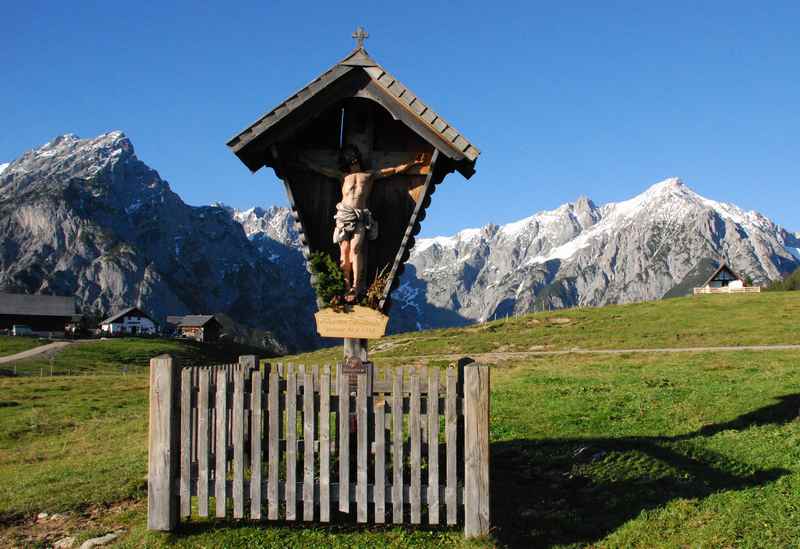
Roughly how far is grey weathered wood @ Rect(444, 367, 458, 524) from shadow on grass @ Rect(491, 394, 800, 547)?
73cm

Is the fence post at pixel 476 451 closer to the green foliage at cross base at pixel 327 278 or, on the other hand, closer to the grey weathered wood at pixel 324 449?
the grey weathered wood at pixel 324 449

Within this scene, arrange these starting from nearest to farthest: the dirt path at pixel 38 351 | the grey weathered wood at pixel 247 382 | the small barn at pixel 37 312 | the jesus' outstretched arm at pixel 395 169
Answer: the grey weathered wood at pixel 247 382 < the jesus' outstretched arm at pixel 395 169 < the dirt path at pixel 38 351 < the small barn at pixel 37 312

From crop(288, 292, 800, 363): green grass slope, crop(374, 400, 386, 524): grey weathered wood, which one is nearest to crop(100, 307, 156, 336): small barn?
crop(288, 292, 800, 363): green grass slope

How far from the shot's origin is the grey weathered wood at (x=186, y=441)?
365 inches

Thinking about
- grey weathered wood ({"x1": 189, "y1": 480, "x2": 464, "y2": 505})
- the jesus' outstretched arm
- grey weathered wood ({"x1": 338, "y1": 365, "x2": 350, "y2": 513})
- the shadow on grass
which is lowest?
the shadow on grass

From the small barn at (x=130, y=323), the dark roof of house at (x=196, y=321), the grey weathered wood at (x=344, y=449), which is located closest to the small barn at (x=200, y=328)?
the dark roof of house at (x=196, y=321)

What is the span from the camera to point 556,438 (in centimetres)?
1509

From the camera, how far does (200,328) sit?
151875mm

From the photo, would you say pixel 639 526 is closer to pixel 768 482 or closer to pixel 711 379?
pixel 768 482

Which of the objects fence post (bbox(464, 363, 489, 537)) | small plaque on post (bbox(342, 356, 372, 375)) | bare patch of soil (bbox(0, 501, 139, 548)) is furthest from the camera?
small plaque on post (bbox(342, 356, 372, 375))

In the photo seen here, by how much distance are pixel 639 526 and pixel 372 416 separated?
164 inches

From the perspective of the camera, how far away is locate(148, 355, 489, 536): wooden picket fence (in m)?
9.00

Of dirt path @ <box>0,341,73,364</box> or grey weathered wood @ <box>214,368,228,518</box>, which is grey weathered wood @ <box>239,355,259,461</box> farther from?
dirt path @ <box>0,341,73,364</box>

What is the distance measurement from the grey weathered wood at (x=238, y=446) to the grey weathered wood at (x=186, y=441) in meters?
0.65
